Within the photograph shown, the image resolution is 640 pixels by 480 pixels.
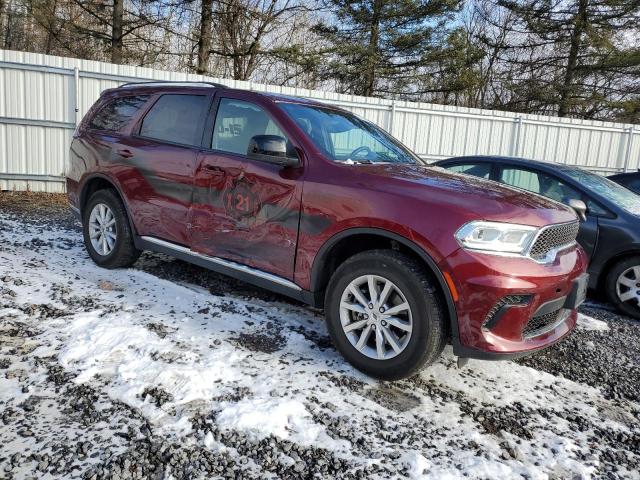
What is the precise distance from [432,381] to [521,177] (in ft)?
11.3

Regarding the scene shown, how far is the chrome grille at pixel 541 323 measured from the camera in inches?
118

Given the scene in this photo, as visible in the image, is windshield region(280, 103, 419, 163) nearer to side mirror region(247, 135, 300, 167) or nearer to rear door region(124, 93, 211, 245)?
side mirror region(247, 135, 300, 167)

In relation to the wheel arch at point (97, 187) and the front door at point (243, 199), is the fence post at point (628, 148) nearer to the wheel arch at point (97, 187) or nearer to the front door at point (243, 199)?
the front door at point (243, 199)

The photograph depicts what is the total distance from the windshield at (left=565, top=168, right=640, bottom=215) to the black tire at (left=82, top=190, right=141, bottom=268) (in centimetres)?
477

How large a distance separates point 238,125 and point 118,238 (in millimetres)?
1784

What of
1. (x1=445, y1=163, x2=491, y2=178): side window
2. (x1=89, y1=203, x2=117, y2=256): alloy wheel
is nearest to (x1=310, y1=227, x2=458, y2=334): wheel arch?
(x1=89, y1=203, x2=117, y2=256): alloy wheel

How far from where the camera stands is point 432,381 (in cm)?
324

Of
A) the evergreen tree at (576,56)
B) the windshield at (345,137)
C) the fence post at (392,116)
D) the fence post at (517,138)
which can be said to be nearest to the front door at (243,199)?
the windshield at (345,137)

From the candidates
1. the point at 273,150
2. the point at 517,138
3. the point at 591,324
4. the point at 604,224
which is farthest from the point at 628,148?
the point at 273,150

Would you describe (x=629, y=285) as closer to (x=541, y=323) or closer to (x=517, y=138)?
(x=541, y=323)

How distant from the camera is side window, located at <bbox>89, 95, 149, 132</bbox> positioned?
486cm

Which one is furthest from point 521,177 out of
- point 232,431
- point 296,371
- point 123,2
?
point 123,2

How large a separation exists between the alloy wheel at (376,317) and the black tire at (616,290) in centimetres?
311

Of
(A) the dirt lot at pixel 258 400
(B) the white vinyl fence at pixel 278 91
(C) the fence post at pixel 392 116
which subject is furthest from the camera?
(C) the fence post at pixel 392 116
